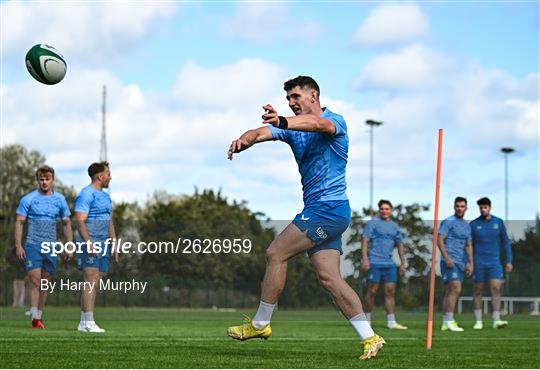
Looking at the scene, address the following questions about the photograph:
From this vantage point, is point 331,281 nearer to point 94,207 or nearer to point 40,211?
point 94,207

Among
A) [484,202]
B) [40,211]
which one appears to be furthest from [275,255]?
[484,202]

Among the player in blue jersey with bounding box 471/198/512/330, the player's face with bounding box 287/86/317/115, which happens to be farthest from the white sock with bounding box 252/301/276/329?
the player in blue jersey with bounding box 471/198/512/330

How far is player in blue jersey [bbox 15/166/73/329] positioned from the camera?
53.0 ft

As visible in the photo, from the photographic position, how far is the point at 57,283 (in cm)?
3002

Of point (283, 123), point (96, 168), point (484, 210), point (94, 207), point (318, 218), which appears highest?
point (484, 210)

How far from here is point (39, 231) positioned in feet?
54.4

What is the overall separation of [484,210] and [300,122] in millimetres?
11687

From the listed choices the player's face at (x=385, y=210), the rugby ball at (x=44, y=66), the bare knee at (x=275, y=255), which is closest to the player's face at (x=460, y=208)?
the player's face at (x=385, y=210)

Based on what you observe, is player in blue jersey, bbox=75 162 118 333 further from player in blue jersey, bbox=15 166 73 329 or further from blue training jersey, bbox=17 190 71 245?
blue training jersey, bbox=17 190 71 245

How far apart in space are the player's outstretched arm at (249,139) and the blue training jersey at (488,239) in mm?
11824

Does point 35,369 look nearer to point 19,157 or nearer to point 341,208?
point 341,208

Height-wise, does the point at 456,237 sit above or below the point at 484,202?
below

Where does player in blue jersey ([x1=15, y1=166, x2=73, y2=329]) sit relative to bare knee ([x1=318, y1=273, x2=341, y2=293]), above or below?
above

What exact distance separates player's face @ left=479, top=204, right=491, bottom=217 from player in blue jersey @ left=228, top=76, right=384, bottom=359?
1046 centimetres
